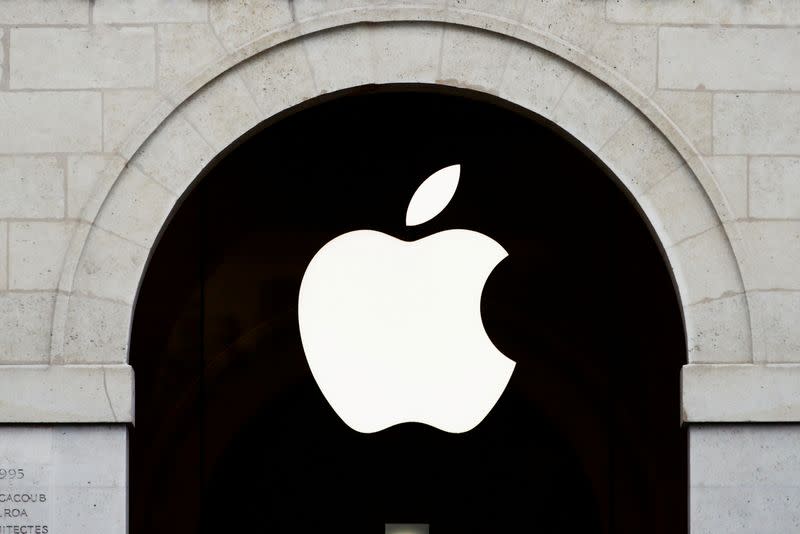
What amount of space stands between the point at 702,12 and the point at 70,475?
257 inches

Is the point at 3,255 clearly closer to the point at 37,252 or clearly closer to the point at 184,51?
the point at 37,252

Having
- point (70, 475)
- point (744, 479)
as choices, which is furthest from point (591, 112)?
point (70, 475)

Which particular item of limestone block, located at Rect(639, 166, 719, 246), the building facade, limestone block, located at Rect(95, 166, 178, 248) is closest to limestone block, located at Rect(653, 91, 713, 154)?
the building facade

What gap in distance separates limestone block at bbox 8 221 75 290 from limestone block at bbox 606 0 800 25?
4987 mm

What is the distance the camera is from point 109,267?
43.1 feet

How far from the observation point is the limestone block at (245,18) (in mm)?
13266

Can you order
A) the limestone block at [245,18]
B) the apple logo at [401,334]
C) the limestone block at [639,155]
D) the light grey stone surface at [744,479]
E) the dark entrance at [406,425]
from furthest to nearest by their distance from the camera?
the dark entrance at [406,425] → the apple logo at [401,334] → the limestone block at [245,18] → the limestone block at [639,155] → the light grey stone surface at [744,479]

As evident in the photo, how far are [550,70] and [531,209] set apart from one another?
4464mm

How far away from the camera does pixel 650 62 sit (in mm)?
13258

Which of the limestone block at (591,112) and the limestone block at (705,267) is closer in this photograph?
the limestone block at (705,267)

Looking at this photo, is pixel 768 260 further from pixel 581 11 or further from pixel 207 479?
pixel 207 479

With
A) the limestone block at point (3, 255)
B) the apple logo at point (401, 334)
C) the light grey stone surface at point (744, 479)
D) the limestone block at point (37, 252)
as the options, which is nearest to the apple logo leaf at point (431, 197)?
the apple logo at point (401, 334)

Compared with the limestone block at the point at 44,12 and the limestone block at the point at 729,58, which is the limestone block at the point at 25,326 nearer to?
the limestone block at the point at 44,12

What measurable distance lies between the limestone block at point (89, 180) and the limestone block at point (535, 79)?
10.9ft
